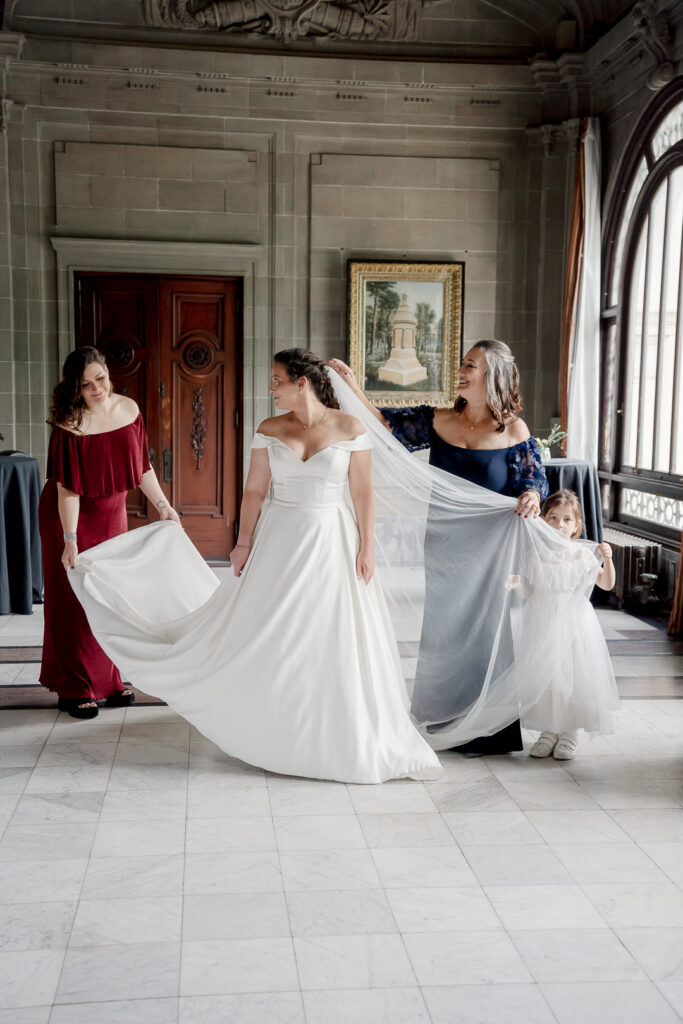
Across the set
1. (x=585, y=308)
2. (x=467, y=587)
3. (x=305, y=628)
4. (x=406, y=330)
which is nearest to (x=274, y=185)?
(x=406, y=330)

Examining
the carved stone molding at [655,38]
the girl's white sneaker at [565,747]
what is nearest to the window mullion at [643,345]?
the carved stone molding at [655,38]

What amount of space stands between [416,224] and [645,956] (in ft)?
23.4

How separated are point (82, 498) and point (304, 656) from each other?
138 cm

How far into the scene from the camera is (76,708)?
4.45 metres

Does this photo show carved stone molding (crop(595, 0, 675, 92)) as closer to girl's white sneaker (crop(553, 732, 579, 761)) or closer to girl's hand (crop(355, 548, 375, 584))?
girl's hand (crop(355, 548, 375, 584))

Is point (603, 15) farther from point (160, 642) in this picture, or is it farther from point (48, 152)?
point (160, 642)

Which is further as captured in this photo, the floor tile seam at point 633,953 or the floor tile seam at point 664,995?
the floor tile seam at point 633,953

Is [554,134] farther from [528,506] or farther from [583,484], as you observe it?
[528,506]

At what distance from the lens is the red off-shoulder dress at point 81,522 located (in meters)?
4.35

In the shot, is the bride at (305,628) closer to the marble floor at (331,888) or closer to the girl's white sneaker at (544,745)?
the marble floor at (331,888)

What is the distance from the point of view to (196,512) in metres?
8.84

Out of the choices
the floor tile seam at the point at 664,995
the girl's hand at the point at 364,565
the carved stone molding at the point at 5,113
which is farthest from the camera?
the carved stone molding at the point at 5,113

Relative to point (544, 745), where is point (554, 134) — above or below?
above

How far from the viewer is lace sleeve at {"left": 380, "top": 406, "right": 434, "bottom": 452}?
13.5 ft
